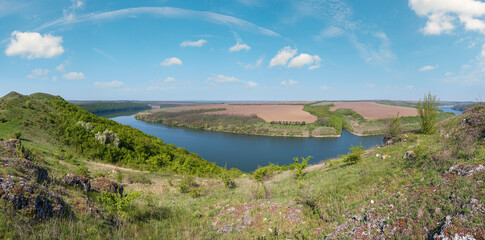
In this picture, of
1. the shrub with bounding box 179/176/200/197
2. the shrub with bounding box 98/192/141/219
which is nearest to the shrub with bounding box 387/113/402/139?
the shrub with bounding box 179/176/200/197

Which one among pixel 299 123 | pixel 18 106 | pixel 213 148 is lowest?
pixel 213 148

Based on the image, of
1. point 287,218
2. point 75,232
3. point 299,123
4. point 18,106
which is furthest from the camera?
point 299,123

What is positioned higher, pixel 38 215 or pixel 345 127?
pixel 38 215

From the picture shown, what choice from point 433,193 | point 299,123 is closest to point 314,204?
point 433,193

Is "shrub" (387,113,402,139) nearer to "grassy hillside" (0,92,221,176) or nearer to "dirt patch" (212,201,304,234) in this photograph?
"dirt patch" (212,201,304,234)

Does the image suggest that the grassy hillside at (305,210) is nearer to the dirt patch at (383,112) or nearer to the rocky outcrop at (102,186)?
the rocky outcrop at (102,186)

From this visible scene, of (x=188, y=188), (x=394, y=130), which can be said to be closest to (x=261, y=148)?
(x=394, y=130)

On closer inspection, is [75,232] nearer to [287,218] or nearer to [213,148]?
[287,218]

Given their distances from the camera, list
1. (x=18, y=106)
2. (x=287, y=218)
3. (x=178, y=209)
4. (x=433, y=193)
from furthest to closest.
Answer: (x=18, y=106) < (x=178, y=209) < (x=287, y=218) < (x=433, y=193)

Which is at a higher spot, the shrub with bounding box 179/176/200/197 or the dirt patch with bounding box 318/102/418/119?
the dirt patch with bounding box 318/102/418/119
